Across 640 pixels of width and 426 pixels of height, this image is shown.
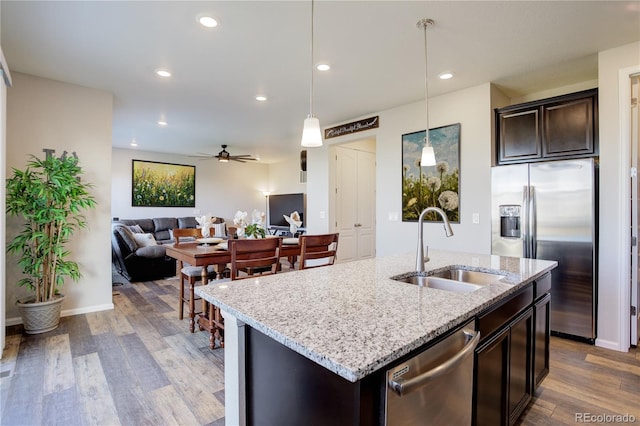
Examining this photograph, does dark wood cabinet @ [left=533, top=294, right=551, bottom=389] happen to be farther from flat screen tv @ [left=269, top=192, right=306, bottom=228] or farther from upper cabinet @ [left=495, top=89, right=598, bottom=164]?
flat screen tv @ [left=269, top=192, right=306, bottom=228]

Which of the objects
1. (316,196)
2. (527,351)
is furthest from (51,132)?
(527,351)

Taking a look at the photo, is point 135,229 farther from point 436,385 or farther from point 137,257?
point 436,385

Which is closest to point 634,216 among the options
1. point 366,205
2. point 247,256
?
point 247,256

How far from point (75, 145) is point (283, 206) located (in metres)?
5.47

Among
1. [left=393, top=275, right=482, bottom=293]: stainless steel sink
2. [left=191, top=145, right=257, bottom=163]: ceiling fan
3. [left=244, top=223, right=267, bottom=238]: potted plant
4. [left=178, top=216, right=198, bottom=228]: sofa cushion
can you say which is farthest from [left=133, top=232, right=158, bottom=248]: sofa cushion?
[left=393, top=275, right=482, bottom=293]: stainless steel sink

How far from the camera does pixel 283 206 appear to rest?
28.5ft

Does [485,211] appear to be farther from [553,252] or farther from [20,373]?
[20,373]

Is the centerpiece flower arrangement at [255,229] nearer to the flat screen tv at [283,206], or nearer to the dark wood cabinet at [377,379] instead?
the dark wood cabinet at [377,379]

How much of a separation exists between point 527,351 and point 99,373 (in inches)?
113

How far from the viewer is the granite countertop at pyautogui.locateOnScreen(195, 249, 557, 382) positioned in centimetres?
83

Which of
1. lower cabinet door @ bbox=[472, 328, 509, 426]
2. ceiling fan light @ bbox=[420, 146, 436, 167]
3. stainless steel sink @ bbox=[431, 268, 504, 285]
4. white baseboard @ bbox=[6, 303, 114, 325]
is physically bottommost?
white baseboard @ bbox=[6, 303, 114, 325]

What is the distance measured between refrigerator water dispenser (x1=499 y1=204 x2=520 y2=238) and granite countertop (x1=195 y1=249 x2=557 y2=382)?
5.22 feet

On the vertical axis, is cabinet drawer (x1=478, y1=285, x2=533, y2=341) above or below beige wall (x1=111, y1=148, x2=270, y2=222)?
below

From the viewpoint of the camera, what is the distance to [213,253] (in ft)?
9.21
